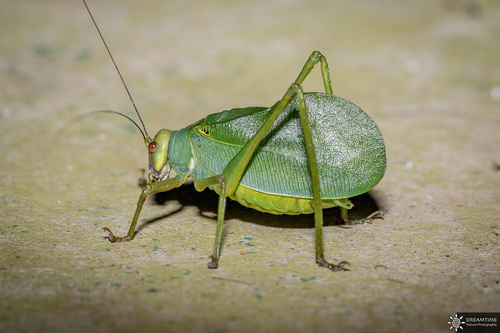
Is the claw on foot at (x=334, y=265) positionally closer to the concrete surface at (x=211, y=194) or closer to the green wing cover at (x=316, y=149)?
the concrete surface at (x=211, y=194)

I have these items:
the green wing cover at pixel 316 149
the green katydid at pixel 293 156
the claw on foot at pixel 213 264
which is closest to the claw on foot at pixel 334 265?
the green katydid at pixel 293 156

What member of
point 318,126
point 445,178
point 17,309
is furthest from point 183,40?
point 17,309

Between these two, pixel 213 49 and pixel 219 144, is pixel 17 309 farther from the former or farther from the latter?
pixel 213 49

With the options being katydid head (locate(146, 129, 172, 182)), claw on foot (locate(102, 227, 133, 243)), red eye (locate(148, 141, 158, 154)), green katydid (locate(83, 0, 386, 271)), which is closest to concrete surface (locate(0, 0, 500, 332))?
claw on foot (locate(102, 227, 133, 243))

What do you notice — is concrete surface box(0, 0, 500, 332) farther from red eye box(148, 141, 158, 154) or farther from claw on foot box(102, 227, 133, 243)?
red eye box(148, 141, 158, 154)

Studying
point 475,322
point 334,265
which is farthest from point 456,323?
point 334,265
